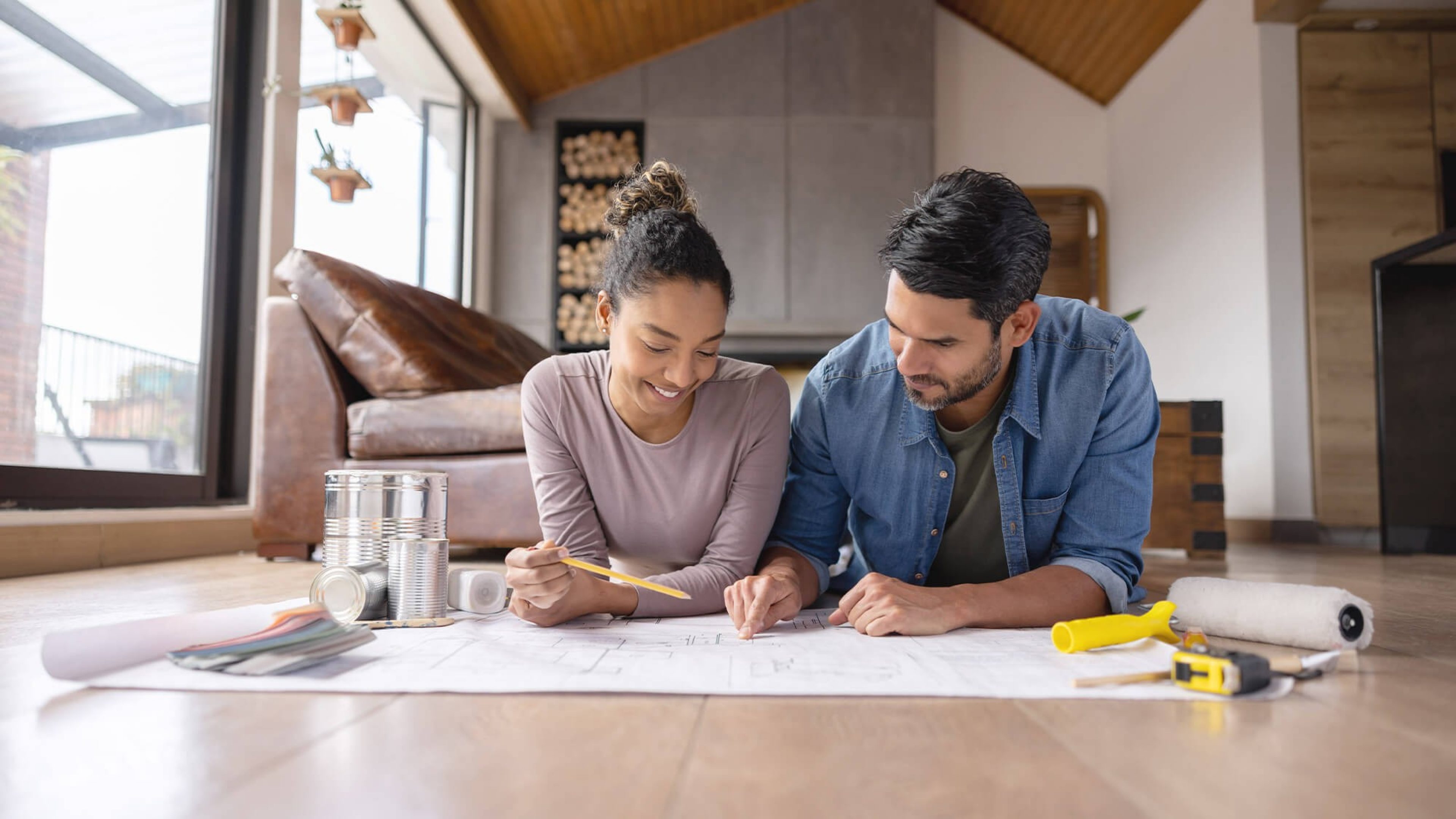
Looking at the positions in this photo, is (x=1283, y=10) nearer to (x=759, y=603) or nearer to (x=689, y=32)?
(x=689, y=32)

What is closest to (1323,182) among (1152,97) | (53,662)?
(1152,97)

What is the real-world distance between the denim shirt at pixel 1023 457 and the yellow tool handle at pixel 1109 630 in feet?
0.57

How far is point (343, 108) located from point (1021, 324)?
2.74m

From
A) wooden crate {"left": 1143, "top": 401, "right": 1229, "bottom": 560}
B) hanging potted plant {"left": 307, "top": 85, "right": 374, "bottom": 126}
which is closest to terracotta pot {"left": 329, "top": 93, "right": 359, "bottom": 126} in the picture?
hanging potted plant {"left": 307, "top": 85, "right": 374, "bottom": 126}

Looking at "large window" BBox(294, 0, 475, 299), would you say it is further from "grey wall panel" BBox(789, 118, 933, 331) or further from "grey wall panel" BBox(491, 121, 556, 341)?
"grey wall panel" BBox(789, 118, 933, 331)

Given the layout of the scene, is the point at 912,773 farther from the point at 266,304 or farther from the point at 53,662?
the point at 266,304

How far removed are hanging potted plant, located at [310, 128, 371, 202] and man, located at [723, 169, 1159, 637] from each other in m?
2.40

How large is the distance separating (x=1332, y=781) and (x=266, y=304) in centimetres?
279

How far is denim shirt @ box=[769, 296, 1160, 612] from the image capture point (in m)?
1.42

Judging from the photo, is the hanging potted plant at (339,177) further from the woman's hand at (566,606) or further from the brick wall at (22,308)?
the woman's hand at (566,606)

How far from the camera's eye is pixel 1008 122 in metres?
6.27

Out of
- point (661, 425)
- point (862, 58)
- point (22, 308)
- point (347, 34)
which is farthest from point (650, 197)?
point (862, 58)

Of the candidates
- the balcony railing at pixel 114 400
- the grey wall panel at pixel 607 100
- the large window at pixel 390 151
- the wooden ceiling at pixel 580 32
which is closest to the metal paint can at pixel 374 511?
the balcony railing at pixel 114 400

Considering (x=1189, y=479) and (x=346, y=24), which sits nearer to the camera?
(x=346, y=24)
